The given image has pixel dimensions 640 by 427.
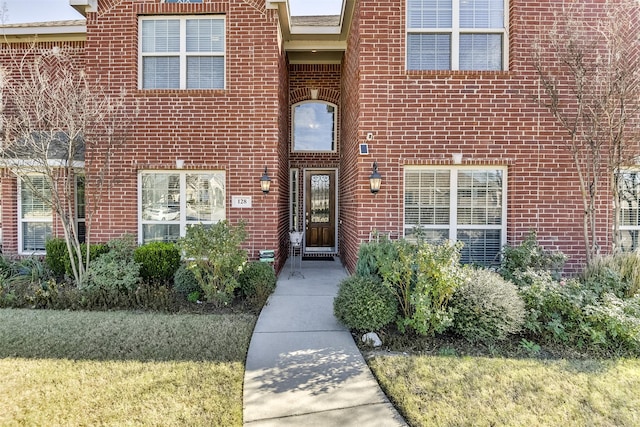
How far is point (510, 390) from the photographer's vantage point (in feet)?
10.0

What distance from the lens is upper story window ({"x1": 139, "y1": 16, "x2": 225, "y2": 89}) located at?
263 inches

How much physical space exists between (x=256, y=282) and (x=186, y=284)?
3.98 ft

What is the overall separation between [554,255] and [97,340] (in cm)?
692

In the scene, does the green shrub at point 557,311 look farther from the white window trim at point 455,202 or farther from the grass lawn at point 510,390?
the white window trim at point 455,202

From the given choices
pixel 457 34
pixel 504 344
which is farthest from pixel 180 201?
pixel 457 34

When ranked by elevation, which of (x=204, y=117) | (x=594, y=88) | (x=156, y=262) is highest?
(x=594, y=88)

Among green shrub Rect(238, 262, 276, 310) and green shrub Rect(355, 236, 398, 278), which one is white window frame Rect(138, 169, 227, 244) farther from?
green shrub Rect(355, 236, 398, 278)

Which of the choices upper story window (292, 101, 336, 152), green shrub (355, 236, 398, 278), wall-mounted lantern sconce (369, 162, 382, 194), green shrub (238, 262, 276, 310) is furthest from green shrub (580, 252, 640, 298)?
upper story window (292, 101, 336, 152)

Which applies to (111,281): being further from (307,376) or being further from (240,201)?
(307,376)

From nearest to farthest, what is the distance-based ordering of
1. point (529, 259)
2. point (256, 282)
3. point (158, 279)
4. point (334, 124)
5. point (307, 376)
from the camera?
point (307, 376), point (529, 259), point (256, 282), point (158, 279), point (334, 124)

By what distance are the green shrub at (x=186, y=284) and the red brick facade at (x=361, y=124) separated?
4.60 ft

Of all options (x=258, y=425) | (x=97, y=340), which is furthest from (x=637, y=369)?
(x=97, y=340)

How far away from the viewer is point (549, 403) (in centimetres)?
287

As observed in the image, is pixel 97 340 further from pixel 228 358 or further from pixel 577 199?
pixel 577 199
